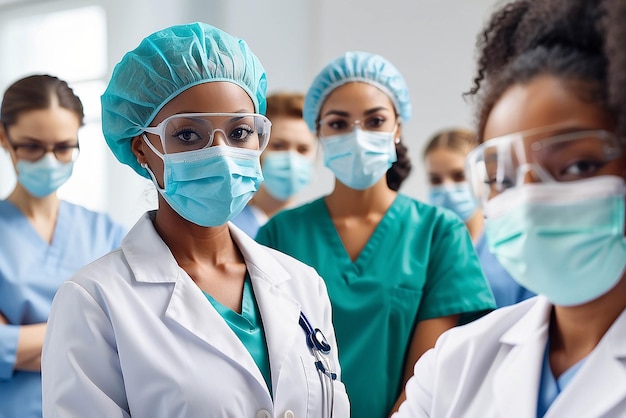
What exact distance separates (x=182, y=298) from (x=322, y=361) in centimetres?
31

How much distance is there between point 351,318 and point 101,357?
2.49ft

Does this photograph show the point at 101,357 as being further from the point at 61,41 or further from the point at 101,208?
the point at 61,41

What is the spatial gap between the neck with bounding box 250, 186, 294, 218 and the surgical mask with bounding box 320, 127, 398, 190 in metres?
1.06

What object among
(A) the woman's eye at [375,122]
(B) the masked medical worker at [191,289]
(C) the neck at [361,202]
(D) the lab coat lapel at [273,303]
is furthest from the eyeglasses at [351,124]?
(D) the lab coat lapel at [273,303]

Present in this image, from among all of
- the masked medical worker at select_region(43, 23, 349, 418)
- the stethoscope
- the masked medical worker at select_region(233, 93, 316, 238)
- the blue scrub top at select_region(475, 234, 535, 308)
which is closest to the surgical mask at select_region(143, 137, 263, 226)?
the masked medical worker at select_region(43, 23, 349, 418)

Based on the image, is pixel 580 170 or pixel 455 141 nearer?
pixel 580 170

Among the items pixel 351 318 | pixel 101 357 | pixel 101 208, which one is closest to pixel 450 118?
pixel 101 208

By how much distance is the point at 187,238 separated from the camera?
1.58 meters

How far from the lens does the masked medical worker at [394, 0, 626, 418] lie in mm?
949

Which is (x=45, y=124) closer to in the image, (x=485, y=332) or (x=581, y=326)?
(x=485, y=332)

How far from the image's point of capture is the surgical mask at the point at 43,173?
88.6 inches

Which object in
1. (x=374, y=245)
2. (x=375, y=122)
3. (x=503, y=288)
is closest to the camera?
(x=374, y=245)

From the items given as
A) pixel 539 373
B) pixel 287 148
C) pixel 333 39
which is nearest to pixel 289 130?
pixel 287 148

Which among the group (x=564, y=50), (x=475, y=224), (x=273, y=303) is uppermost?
(x=564, y=50)
